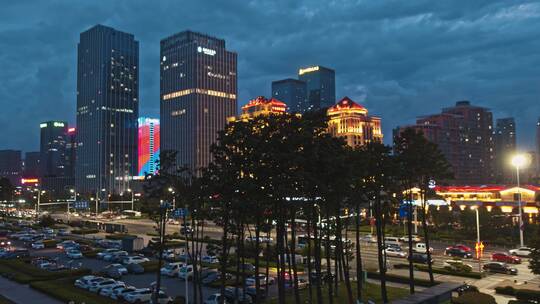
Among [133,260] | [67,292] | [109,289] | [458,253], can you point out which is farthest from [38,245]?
[458,253]

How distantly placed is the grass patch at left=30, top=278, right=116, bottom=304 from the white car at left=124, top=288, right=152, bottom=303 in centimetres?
136

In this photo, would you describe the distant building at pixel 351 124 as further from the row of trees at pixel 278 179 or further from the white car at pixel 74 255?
the row of trees at pixel 278 179

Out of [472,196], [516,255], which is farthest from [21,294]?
[472,196]

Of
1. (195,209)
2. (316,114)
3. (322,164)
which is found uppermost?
(316,114)

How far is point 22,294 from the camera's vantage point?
46500mm

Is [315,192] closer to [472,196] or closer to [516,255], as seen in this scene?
[516,255]

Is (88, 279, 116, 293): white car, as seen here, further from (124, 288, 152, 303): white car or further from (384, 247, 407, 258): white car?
(384, 247, 407, 258): white car

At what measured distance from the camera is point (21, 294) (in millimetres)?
46500

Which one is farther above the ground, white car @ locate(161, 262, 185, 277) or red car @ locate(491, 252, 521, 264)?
white car @ locate(161, 262, 185, 277)

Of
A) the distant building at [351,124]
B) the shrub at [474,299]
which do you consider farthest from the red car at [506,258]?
the distant building at [351,124]

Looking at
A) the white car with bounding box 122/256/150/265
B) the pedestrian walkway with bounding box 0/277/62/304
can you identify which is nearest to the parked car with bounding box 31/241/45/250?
the white car with bounding box 122/256/150/265

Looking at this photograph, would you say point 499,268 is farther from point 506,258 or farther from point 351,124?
point 351,124

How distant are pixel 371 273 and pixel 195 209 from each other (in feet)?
85.4

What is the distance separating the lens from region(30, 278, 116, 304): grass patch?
42.3m
